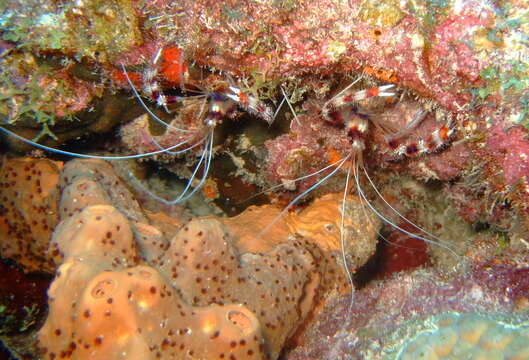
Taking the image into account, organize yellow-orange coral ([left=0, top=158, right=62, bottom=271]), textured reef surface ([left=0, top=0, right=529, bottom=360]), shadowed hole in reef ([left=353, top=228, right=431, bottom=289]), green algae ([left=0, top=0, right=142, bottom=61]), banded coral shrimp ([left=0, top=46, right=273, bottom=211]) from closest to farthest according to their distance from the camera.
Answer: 1. textured reef surface ([left=0, top=0, right=529, bottom=360])
2. green algae ([left=0, top=0, right=142, bottom=61])
3. banded coral shrimp ([left=0, top=46, right=273, bottom=211])
4. yellow-orange coral ([left=0, top=158, right=62, bottom=271])
5. shadowed hole in reef ([left=353, top=228, right=431, bottom=289])

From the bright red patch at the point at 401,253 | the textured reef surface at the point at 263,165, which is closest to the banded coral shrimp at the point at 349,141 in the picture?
the textured reef surface at the point at 263,165

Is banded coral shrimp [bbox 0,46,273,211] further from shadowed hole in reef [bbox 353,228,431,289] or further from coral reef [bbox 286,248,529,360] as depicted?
shadowed hole in reef [bbox 353,228,431,289]

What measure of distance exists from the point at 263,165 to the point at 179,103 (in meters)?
1.40

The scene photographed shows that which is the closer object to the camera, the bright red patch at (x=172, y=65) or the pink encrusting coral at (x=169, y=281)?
the pink encrusting coral at (x=169, y=281)

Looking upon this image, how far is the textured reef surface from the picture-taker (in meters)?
2.62

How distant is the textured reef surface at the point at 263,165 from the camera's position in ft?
8.59

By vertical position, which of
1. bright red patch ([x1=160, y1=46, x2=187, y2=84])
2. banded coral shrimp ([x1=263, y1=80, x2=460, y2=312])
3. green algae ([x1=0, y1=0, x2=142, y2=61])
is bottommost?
banded coral shrimp ([x1=263, y1=80, x2=460, y2=312])

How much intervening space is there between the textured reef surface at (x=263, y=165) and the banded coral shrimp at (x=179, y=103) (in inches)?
0.9

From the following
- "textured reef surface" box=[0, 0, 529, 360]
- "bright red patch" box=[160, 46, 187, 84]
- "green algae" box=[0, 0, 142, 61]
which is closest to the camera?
"textured reef surface" box=[0, 0, 529, 360]

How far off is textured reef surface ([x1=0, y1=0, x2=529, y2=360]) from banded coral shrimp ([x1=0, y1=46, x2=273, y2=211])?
0.02m

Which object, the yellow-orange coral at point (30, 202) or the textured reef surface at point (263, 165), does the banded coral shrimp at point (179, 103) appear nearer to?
the textured reef surface at point (263, 165)

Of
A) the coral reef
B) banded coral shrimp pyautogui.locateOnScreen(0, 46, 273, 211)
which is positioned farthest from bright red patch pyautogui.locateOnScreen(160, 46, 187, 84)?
the coral reef

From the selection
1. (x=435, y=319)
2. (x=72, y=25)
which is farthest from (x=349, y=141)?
(x=72, y=25)

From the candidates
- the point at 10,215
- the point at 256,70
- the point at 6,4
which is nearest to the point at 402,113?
the point at 256,70
